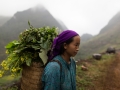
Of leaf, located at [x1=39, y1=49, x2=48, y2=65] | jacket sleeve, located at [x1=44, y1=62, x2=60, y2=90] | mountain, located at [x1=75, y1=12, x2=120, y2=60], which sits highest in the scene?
mountain, located at [x1=75, y1=12, x2=120, y2=60]

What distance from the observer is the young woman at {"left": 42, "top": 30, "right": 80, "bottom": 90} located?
88.2 inches

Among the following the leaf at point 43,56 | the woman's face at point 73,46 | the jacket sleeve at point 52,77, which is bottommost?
the jacket sleeve at point 52,77

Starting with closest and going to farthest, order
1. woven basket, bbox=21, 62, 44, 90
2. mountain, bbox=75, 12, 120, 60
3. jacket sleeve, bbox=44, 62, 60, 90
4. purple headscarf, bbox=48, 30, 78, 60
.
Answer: jacket sleeve, bbox=44, 62, 60, 90 → purple headscarf, bbox=48, 30, 78, 60 → woven basket, bbox=21, 62, 44, 90 → mountain, bbox=75, 12, 120, 60

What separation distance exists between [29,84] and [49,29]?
3.43ft

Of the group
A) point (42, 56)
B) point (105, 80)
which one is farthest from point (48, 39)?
point (105, 80)

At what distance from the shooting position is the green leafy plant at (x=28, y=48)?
107 inches

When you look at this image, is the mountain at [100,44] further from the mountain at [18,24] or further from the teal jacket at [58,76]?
the teal jacket at [58,76]

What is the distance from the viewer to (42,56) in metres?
2.57

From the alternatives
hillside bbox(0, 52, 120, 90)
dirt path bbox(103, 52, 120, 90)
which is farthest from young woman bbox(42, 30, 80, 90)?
dirt path bbox(103, 52, 120, 90)

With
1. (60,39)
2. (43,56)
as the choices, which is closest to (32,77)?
(43,56)

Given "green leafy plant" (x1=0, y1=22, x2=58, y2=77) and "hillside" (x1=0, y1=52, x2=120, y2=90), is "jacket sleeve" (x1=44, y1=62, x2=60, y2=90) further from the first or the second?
"hillside" (x1=0, y1=52, x2=120, y2=90)

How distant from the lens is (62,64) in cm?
240

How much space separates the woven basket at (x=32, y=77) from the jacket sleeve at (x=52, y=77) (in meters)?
0.30

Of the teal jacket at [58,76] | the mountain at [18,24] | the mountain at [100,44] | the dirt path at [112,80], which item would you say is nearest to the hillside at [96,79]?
the dirt path at [112,80]
